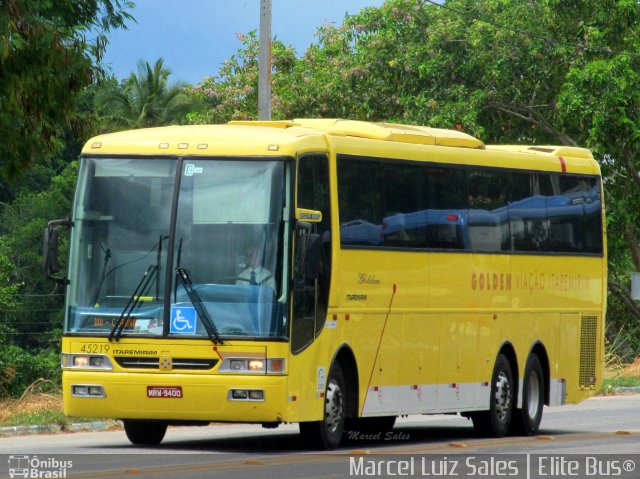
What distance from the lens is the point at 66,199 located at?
199 ft

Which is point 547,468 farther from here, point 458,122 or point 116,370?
point 458,122

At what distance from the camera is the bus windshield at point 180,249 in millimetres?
15758

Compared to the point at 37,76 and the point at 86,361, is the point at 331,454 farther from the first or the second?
the point at 37,76

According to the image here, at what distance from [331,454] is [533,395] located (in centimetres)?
613

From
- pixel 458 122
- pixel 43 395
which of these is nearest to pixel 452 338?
pixel 43 395

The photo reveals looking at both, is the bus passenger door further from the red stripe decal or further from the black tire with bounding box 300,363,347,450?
the red stripe decal

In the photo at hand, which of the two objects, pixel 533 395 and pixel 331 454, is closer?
pixel 331 454

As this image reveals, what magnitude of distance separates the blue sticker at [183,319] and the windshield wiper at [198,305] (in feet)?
0.24

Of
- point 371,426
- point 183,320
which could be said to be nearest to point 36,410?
point 371,426

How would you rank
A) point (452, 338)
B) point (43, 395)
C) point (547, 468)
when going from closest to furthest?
1. point (547, 468)
2. point (452, 338)
3. point (43, 395)

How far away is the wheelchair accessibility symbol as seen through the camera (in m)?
15.8

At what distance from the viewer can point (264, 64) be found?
2392cm

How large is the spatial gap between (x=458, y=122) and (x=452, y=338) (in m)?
18.8

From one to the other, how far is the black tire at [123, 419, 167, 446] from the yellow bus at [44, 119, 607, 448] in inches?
1.0
